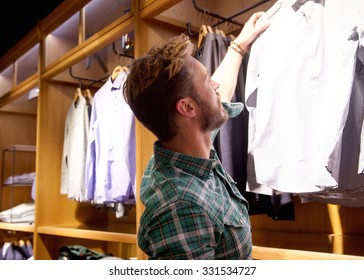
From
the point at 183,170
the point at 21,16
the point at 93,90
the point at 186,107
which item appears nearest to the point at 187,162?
the point at 183,170

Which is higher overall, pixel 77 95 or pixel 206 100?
pixel 77 95

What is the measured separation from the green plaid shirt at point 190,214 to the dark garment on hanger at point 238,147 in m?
0.35

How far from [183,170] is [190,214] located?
0.45 ft

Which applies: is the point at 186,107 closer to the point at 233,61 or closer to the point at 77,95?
the point at 233,61

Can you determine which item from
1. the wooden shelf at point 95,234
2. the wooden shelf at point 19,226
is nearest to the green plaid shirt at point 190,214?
the wooden shelf at point 95,234

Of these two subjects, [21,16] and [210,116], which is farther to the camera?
[21,16]

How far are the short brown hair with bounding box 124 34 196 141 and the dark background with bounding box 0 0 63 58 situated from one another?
169 cm

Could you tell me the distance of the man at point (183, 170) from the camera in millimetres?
878

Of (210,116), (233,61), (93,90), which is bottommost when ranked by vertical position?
(210,116)

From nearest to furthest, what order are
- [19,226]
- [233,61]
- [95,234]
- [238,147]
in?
[233,61] < [238,147] < [95,234] < [19,226]

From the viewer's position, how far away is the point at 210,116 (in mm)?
1061

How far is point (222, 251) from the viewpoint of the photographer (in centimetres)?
96
